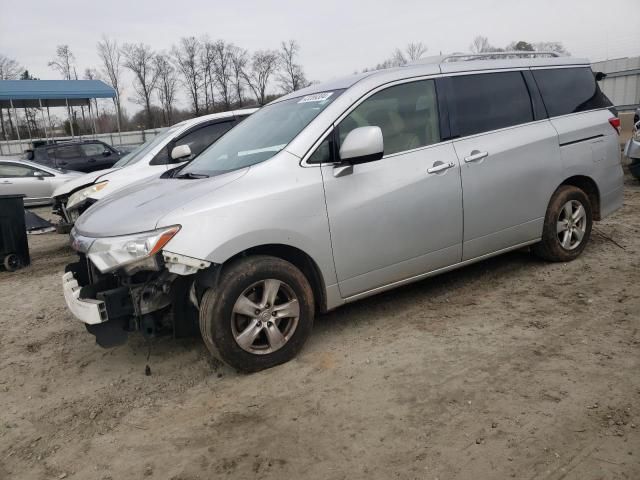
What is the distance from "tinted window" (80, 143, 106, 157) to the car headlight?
10.0 meters

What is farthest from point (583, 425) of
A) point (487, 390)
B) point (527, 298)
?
point (527, 298)

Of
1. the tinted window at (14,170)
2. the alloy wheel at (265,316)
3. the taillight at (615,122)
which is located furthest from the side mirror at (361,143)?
the tinted window at (14,170)

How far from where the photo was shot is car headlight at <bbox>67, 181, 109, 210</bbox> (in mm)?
6832

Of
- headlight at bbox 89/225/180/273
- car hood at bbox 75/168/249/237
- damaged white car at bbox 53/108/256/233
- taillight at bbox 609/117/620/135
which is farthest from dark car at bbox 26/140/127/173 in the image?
taillight at bbox 609/117/620/135

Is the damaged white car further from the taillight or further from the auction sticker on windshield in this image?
the taillight

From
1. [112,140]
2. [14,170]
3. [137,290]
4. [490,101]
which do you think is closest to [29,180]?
[14,170]

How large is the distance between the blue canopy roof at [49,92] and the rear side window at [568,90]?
95.3 feet

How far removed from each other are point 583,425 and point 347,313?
6.95 feet

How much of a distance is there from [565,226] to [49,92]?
30.4 metres

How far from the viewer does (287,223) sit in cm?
343

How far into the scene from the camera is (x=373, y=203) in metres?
3.75

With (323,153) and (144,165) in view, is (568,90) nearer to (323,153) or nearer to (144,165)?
(323,153)

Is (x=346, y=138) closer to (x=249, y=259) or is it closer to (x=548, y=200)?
(x=249, y=259)

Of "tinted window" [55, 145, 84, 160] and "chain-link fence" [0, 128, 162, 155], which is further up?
"chain-link fence" [0, 128, 162, 155]
